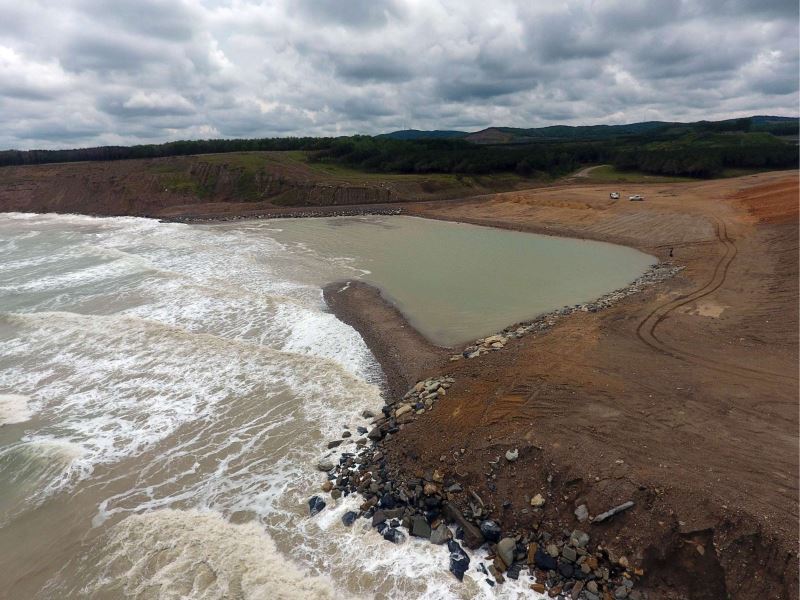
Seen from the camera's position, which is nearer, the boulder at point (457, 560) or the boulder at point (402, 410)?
the boulder at point (457, 560)

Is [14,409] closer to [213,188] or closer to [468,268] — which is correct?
[468,268]

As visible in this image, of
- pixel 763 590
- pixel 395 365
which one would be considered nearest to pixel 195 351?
pixel 395 365

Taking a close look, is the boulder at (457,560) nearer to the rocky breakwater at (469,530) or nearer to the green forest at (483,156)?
the rocky breakwater at (469,530)

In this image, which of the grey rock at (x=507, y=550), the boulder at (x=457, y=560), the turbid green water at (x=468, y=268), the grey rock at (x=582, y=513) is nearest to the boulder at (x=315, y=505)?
the boulder at (x=457, y=560)

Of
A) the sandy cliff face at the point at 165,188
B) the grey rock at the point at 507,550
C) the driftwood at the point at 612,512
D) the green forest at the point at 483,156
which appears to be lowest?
the grey rock at the point at 507,550

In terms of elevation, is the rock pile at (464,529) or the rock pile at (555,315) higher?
the rock pile at (555,315)

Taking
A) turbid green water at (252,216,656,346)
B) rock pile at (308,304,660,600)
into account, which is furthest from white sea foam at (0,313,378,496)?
turbid green water at (252,216,656,346)

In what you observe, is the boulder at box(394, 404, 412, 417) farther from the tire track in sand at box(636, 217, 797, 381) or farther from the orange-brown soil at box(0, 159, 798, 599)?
the tire track in sand at box(636, 217, 797, 381)
